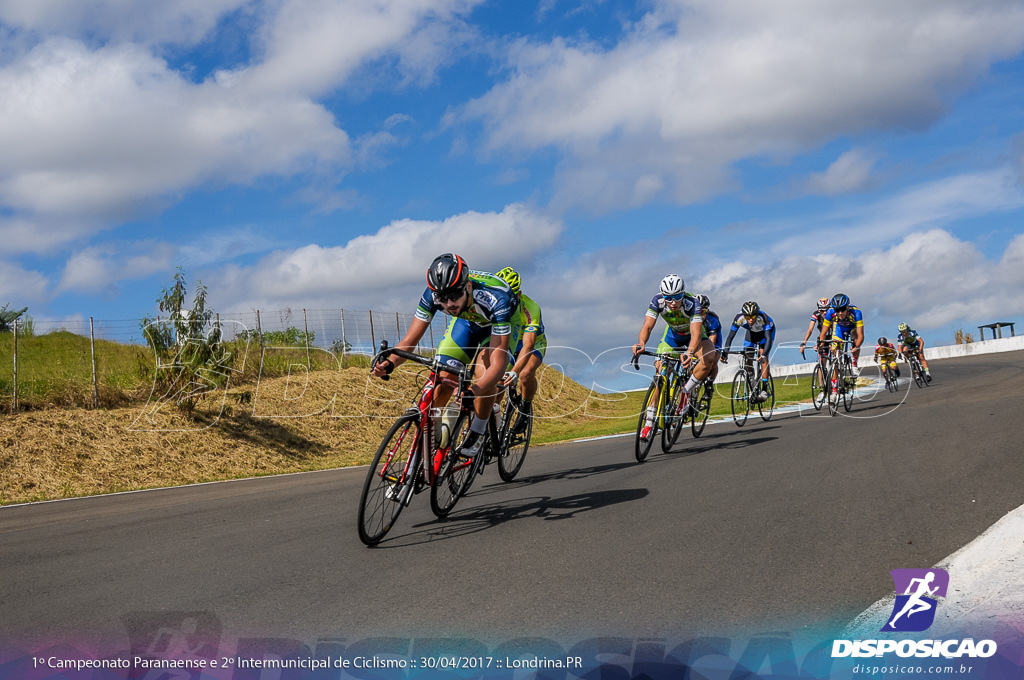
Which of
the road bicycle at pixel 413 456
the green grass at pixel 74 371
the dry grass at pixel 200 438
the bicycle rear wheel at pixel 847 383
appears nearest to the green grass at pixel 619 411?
the dry grass at pixel 200 438

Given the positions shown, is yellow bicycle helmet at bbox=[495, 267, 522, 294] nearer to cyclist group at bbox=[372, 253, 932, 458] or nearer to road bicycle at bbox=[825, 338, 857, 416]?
cyclist group at bbox=[372, 253, 932, 458]

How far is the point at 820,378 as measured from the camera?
52.3 feet

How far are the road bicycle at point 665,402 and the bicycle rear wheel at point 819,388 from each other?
17.7 ft

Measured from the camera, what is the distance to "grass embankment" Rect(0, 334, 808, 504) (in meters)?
13.4

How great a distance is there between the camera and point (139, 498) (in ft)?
33.0

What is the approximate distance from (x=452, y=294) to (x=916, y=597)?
A: 3661 mm

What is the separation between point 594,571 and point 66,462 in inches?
476

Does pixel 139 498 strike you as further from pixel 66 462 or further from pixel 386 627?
pixel 386 627

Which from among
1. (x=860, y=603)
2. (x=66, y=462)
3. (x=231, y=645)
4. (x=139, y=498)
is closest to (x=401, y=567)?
(x=231, y=645)

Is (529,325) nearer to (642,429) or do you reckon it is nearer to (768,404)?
(642,429)

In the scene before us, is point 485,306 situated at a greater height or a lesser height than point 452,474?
greater

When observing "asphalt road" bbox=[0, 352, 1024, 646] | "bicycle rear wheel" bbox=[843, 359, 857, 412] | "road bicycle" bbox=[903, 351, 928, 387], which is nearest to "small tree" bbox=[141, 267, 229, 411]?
"asphalt road" bbox=[0, 352, 1024, 646]

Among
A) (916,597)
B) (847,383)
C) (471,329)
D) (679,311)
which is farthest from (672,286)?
(916,597)

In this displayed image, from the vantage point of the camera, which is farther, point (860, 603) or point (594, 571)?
point (594, 571)
